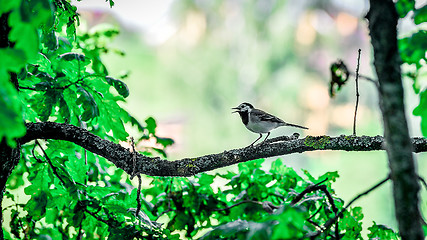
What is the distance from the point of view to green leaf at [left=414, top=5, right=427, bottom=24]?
1190 mm

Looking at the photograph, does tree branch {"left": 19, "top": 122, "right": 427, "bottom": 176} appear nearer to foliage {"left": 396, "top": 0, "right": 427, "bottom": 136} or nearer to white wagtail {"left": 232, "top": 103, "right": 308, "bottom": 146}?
foliage {"left": 396, "top": 0, "right": 427, "bottom": 136}

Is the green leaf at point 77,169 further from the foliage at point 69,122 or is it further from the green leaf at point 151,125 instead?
the green leaf at point 151,125

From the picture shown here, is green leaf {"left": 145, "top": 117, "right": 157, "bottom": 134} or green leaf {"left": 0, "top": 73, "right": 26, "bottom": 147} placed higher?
green leaf {"left": 145, "top": 117, "right": 157, "bottom": 134}

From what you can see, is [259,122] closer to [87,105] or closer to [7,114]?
[87,105]

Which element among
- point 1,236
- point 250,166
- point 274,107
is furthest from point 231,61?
point 1,236

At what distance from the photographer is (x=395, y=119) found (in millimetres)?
1109

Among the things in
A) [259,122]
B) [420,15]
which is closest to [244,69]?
[259,122]

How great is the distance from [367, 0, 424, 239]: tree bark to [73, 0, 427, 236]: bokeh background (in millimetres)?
10143

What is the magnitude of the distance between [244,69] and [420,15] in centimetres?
1127

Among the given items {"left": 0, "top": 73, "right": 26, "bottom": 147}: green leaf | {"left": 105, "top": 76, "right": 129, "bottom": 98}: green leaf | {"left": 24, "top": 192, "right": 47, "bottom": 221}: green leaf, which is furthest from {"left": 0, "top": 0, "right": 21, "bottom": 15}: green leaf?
{"left": 24, "top": 192, "right": 47, "bottom": 221}: green leaf

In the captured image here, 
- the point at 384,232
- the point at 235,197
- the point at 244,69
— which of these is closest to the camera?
the point at 384,232

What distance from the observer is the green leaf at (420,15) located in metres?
1.19

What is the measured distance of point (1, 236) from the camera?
179 centimetres

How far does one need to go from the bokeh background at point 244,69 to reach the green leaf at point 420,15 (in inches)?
396
